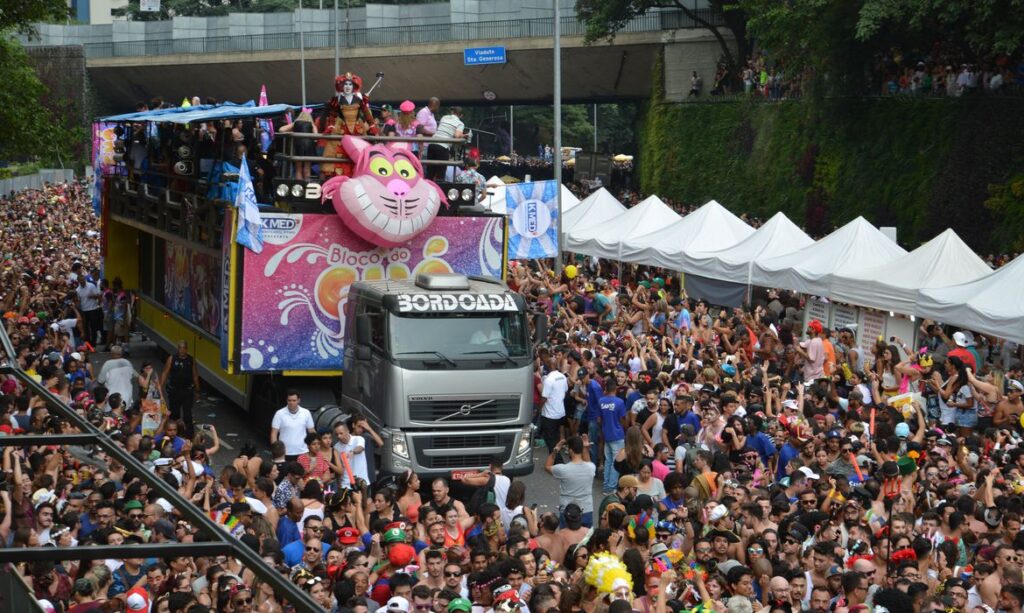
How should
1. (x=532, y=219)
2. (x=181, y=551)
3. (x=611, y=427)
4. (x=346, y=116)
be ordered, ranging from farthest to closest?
(x=532, y=219)
(x=346, y=116)
(x=611, y=427)
(x=181, y=551)

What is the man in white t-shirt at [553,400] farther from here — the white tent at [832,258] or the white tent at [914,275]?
the white tent at [832,258]

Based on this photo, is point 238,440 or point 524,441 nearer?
point 524,441

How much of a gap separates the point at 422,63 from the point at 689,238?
38.0m

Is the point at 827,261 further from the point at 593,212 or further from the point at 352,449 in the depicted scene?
the point at 352,449

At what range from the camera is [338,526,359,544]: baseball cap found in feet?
36.8

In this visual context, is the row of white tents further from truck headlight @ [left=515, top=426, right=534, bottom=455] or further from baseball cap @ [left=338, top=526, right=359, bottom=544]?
baseball cap @ [left=338, top=526, right=359, bottom=544]

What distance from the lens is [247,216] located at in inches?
675

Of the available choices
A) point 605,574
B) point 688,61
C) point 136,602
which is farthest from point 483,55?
point 136,602

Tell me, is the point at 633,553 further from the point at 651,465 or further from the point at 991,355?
the point at 991,355

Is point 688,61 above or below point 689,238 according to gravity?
above

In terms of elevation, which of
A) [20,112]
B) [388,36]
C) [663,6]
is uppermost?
[388,36]

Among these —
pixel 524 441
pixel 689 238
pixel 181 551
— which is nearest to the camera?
pixel 181 551

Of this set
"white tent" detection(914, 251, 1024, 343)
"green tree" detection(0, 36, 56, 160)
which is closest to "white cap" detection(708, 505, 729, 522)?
"white tent" detection(914, 251, 1024, 343)

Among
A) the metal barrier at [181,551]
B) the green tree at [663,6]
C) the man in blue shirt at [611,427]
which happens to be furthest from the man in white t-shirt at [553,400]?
the green tree at [663,6]
